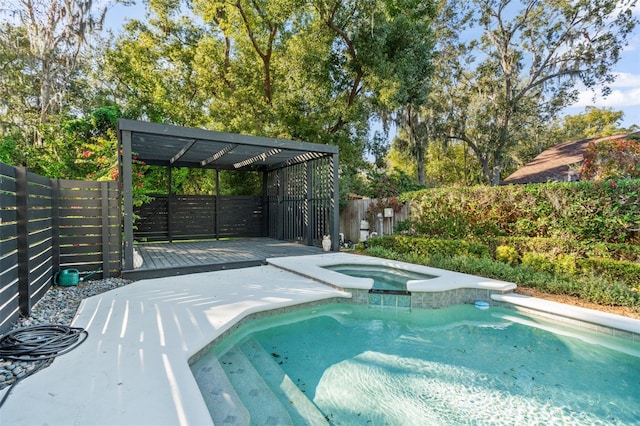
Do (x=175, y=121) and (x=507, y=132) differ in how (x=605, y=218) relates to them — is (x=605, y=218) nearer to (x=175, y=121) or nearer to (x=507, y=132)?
(x=507, y=132)

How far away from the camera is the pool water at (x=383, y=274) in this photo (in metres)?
5.65

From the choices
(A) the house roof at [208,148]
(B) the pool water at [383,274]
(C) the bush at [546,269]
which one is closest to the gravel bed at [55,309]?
(A) the house roof at [208,148]

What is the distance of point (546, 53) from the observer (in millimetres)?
14117

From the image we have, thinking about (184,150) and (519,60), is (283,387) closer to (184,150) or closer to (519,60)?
(184,150)

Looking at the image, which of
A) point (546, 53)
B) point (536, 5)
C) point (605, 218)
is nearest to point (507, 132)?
point (546, 53)

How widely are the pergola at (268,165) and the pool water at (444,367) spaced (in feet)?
11.5

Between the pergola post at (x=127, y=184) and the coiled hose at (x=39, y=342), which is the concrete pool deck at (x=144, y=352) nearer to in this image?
Answer: the coiled hose at (x=39, y=342)

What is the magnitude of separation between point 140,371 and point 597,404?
3.48 m

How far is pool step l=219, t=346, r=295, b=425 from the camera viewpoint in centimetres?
221

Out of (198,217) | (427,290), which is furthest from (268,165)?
(427,290)

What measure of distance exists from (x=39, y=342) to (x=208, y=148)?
18.1 feet

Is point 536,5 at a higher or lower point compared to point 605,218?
higher

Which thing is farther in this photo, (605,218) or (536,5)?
(536,5)

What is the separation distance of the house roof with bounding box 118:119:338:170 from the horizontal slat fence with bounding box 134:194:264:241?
1143mm
